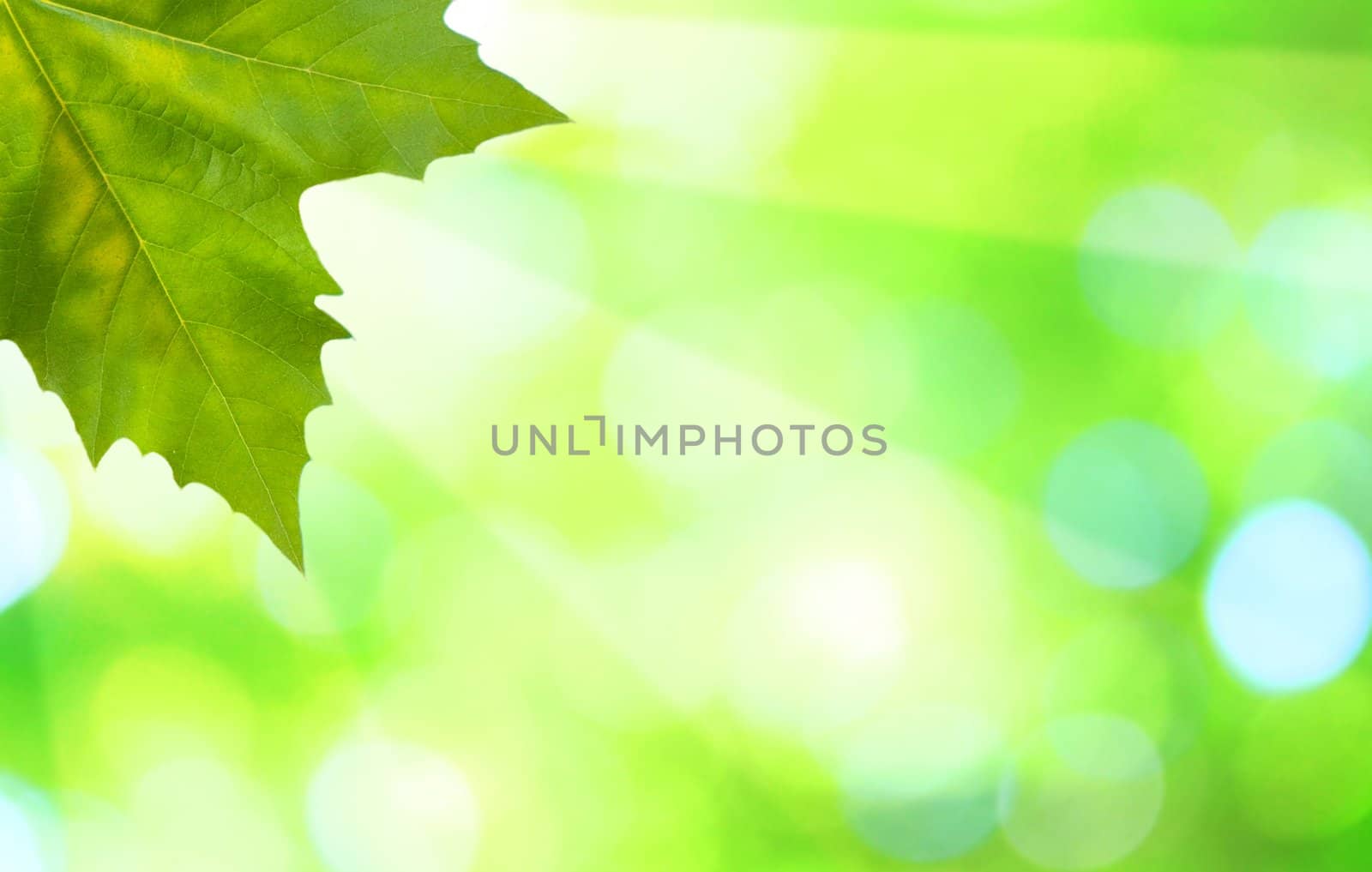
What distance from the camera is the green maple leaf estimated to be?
0.31 metres

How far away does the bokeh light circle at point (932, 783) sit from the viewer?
2.34m

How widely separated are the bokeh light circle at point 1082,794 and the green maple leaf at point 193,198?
2399 millimetres

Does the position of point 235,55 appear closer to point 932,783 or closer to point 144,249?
point 144,249

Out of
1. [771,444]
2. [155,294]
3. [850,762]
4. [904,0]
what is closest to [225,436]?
[155,294]

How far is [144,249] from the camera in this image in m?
0.31

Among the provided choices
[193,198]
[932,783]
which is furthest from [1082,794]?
[193,198]

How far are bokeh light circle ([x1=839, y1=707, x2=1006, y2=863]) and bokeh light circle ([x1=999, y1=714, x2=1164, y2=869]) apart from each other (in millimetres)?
72

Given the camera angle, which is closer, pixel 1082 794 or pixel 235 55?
pixel 235 55

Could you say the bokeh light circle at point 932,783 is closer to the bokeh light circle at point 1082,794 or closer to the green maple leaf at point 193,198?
the bokeh light circle at point 1082,794

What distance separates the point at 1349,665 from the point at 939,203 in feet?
4.79

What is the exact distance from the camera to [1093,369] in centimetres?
240

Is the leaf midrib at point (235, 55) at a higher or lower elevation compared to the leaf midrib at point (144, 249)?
higher

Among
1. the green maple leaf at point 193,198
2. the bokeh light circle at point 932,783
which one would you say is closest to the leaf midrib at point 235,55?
the green maple leaf at point 193,198

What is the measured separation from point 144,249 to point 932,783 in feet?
7.68
